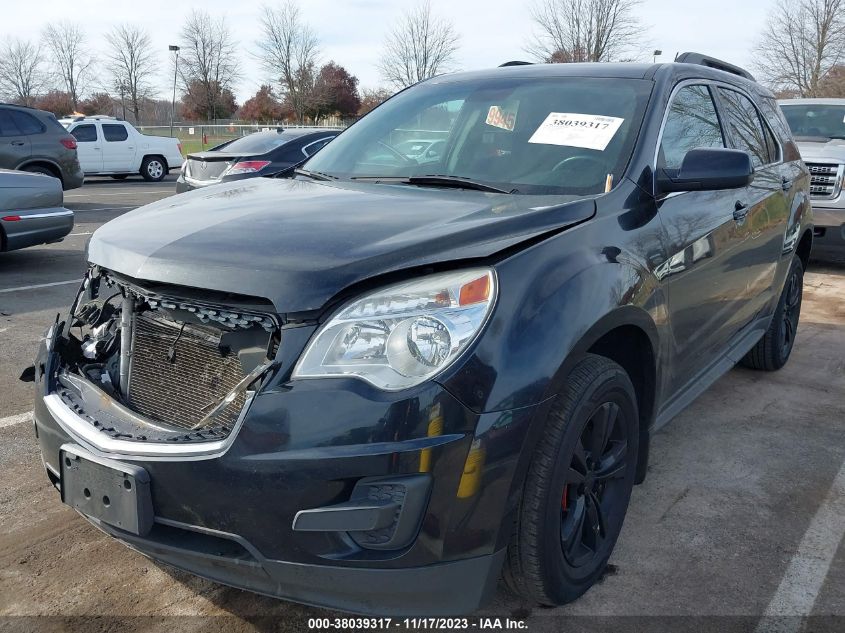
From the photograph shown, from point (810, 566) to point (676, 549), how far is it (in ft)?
1.51

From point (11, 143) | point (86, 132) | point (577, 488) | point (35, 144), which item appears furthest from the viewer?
point (86, 132)

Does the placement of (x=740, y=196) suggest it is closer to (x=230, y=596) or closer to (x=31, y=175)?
(x=230, y=596)

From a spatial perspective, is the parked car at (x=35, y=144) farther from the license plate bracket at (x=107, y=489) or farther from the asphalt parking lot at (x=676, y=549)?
the license plate bracket at (x=107, y=489)

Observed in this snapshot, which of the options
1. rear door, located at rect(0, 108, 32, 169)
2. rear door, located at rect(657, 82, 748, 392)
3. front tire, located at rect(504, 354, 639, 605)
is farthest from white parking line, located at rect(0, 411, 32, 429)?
rear door, located at rect(0, 108, 32, 169)

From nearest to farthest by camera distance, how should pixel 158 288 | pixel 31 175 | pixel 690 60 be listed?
pixel 158 288 < pixel 690 60 < pixel 31 175

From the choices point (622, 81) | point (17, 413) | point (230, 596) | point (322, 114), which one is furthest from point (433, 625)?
point (322, 114)

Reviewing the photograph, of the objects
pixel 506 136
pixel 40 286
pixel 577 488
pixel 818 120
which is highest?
pixel 818 120

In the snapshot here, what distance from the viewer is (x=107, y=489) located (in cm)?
213

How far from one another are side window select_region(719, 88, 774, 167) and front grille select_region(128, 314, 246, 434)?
9.17 ft

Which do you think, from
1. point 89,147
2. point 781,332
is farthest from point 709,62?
point 89,147

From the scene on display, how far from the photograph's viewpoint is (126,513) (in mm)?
2088

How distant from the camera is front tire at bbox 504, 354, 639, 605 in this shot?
7.29 ft

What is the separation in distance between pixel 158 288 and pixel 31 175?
6.45 meters

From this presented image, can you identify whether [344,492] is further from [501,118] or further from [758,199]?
[758,199]
